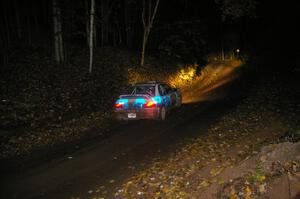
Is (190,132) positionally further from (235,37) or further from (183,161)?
(235,37)

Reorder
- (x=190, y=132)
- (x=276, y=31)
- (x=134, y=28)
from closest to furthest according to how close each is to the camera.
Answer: (x=190, y=132), (x=134, y=28), (x=276, y=31)

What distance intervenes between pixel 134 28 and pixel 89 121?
2615 cm

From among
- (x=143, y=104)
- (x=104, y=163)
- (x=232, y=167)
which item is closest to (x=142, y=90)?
(x=143, y=104)

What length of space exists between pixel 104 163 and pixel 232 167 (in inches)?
142

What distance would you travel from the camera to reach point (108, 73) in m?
22.1

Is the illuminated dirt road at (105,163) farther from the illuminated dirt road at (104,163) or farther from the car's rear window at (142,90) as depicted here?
the car's rear window at (142,90)

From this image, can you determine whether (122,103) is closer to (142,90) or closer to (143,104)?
(143,104)

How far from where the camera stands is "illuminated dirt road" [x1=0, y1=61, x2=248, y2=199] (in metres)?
6.62

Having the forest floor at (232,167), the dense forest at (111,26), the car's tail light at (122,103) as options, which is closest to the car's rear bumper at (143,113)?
the car's tail light at (122,103)

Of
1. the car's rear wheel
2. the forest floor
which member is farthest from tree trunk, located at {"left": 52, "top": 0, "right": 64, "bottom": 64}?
the forest floor

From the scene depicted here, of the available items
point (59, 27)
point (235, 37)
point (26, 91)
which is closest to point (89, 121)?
point (26, 91)

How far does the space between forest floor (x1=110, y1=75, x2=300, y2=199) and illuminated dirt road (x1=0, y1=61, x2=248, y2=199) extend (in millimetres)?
484

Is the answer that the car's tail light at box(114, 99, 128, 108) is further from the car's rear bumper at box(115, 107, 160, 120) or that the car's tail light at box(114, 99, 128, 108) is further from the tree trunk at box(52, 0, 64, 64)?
the tree trunk at box(52, 0, 64, 64)

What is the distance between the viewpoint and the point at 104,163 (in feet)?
26.8
